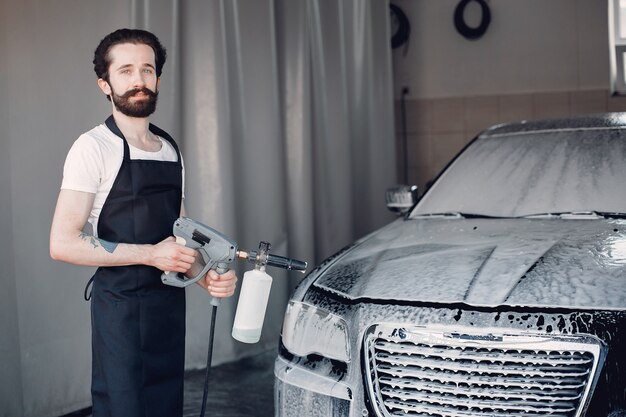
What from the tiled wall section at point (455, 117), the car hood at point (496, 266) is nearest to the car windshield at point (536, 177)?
the car hood at point (496, 266)

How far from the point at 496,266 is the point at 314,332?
61cm

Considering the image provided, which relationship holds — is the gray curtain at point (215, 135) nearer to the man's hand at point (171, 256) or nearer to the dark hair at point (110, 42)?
the dark hair at point (110, 42)

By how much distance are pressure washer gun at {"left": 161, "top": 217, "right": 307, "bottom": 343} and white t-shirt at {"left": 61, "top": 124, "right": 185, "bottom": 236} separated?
24cm

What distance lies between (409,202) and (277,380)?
1.38 m

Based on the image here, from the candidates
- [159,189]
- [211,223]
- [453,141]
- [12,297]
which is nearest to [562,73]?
[453,141]

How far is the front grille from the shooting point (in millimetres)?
2354

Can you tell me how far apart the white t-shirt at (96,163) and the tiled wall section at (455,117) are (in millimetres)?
5971

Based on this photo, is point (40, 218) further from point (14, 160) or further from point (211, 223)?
point (211, 223)

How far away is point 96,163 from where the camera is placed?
7.68 ft

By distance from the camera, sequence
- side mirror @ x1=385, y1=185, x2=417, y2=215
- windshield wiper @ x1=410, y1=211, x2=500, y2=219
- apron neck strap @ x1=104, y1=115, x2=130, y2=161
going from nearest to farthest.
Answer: apron neck strap @ x1=104, y1=115, x2=130, y2=161 < windshield wiper @ x1=410, y1=211, x2=500, y2=219 < side mirror @ x1=385, y1=185, x2=417, y2=215

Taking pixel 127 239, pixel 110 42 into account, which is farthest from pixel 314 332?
pixel 110 42

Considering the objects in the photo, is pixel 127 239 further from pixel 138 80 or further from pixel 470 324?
pixel 470 324

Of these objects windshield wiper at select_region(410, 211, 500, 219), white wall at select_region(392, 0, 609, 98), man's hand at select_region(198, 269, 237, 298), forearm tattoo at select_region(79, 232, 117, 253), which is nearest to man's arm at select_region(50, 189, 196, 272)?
forearm tattoo at select_region(79, 232, 117, 253)

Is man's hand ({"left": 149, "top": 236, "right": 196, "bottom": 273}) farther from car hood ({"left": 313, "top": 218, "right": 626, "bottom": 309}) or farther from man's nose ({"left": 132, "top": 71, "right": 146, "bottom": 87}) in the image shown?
car hood ({"left": 313, "top": 218, "right": 626, "bottom": 309})
